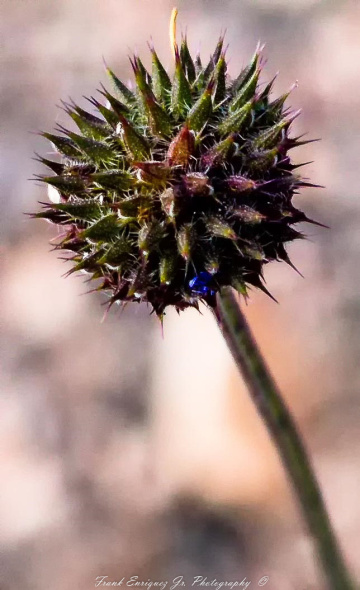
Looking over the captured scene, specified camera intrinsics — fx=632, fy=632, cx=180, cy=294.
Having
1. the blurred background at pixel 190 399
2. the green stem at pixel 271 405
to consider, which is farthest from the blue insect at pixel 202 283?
the blurred background at pixel 190 399

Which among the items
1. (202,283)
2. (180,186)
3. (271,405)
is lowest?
(271,405)

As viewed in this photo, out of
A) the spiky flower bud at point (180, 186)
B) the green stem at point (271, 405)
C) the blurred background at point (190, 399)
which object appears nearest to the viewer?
the spiky flower bud at point (180, 186)

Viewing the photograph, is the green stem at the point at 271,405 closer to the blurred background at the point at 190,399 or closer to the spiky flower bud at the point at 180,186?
the spiky flower bud at the point at 180,186

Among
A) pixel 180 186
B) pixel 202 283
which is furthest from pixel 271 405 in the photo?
pixel 180 186

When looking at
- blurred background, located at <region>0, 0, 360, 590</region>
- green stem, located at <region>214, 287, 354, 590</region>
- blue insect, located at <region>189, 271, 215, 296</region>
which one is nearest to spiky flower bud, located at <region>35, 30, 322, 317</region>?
blue insect, located at <region>189, 271, 215, 296</region>

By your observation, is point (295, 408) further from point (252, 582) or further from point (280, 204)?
point (280, 204)

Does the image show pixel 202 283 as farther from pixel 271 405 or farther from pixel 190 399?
pixel 190 399

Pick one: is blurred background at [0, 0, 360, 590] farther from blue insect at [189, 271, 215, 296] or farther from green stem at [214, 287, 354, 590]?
blue insect at [189, 271, 215, 296]

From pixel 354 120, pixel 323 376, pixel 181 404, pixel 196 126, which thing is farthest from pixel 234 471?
pixel 196 126
